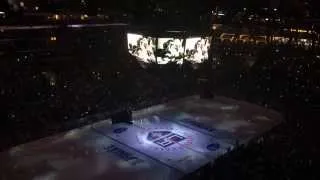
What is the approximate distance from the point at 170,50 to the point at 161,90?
1.61 m

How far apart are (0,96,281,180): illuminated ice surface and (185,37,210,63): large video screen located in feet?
9.44

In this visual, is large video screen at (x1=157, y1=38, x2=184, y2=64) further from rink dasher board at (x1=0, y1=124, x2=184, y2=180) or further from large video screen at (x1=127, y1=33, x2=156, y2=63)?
rink dasher board at (x1=0, y1=124, x2=184, y2=180)

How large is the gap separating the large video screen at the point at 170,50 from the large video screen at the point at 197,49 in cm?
19

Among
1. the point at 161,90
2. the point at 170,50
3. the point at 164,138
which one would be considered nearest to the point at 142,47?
the point at 170,50

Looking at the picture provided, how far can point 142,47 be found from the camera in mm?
9297

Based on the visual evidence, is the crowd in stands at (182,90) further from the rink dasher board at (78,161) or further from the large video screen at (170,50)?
the rink dasher board at (78,161)

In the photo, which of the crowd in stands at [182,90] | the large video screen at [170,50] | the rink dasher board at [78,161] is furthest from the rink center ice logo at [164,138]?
the large video screen at [170,50]

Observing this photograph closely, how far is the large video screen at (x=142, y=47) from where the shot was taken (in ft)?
30.0

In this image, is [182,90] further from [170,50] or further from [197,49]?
[197,49]

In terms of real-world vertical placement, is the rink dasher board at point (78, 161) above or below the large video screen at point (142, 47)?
below

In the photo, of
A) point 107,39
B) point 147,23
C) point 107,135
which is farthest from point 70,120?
point 147,23

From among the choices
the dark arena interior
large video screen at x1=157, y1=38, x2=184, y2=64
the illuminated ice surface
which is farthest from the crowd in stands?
the illuminated ice surface

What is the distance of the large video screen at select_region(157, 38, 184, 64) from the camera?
9.20 m

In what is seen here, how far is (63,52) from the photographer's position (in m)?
7.65
